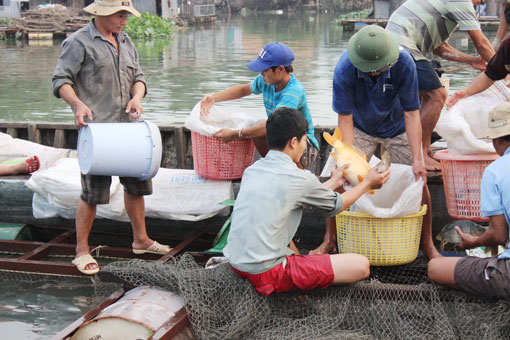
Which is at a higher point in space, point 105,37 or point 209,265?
point 105,37

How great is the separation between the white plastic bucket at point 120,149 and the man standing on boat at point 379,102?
135cm

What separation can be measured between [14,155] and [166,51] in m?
22.2

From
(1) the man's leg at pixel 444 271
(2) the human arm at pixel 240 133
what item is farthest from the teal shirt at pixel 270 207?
(2) the human arm at pixel 240 133

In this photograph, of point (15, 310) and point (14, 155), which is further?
point (14, 155)

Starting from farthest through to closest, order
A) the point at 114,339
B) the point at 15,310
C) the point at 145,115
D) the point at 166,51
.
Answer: the point at 166,51 → the point at 145,115 → the point at 15,310 → the point at 114,339

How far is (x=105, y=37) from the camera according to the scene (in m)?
4.99

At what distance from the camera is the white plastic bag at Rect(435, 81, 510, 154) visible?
4613 millimetres

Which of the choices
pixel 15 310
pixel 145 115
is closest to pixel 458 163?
pixel 15 310

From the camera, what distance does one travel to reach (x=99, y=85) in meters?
5.01

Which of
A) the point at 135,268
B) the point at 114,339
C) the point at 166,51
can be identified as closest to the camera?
the point at 114,339

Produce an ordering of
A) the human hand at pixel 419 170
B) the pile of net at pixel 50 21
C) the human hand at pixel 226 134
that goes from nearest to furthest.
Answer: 1. the human hand at pixel 419 170
2. the human hand at pixel 226 134
3. the pile of net at pixel 50 21

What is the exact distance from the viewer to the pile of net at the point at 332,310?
3883mm

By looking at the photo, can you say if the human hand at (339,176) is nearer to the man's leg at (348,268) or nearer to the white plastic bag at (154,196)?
the man's leg at (348,268)

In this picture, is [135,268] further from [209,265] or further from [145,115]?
[145,115]
